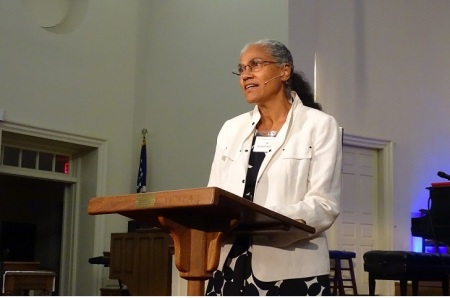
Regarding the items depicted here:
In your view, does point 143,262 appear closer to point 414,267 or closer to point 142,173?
point 142,173

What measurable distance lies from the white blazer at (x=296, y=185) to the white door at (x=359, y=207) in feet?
25.3

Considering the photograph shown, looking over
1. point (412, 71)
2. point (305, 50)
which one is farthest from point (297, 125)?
point (412, 71)

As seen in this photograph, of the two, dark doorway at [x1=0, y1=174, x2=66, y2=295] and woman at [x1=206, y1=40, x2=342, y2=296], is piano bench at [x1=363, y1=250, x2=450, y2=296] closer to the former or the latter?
woman at [x1=206, y1=40, x2=342, y2=296]

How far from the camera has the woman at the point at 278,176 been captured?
7.47 feet

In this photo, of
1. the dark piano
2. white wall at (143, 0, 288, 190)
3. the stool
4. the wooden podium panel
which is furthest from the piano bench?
white wall at (143, 0, 288, 190)

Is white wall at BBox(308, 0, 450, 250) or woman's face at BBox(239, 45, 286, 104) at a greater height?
white wall at BBox(308, 0, 450, 250)

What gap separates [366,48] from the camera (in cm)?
1055

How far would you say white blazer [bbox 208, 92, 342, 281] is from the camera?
2.27 metres

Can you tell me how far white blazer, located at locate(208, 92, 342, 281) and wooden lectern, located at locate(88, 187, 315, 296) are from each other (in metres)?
0.18

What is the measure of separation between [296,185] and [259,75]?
407mm

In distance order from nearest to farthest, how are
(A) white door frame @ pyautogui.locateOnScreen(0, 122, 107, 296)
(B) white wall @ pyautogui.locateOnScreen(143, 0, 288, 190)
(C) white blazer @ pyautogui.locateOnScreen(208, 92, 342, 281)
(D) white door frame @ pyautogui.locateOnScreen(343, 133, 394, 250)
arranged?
(C) white blazer @ pyautogui.locateOnScreen(208, 92, 342, 281) < (B) white wall @ pyautogui.locateOnScreen(143, 0, 288, 190) < (A) white door frame @ pyautogui.locateOnScreen(0, 122, 107, 296) < (D) white door frame @ pyautogui.locateOnScreen(343, 133, 394, 250)

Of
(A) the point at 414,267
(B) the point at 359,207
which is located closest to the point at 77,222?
(B) the point at 359,207

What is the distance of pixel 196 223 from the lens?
2047 millimetres

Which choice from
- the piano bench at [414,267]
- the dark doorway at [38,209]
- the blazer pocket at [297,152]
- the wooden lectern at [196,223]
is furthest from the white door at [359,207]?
the wooden lectern at [196,223]
